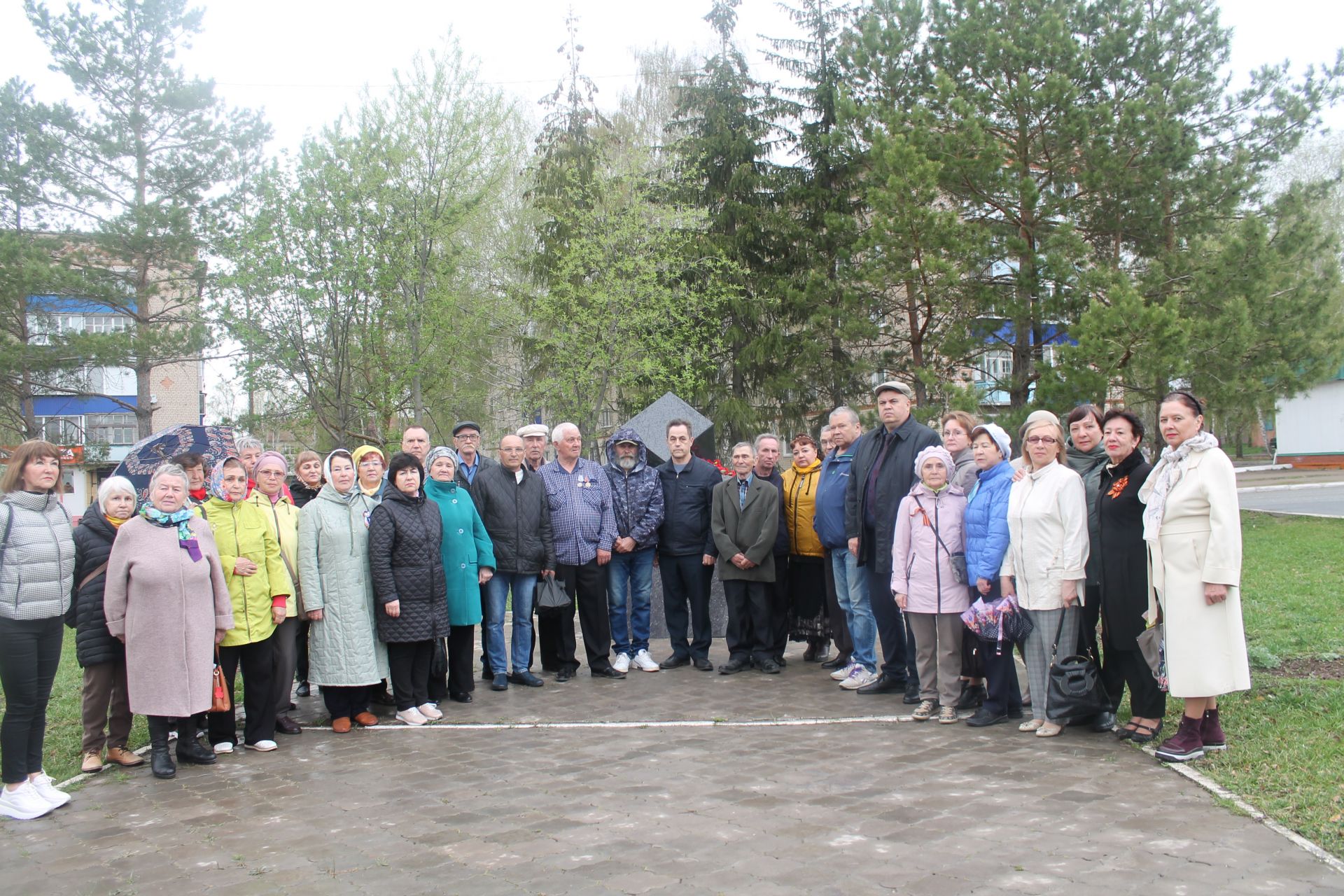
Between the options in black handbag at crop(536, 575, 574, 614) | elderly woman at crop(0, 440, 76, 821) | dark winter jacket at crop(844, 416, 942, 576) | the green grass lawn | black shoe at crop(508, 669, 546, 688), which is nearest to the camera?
the green grass lawn

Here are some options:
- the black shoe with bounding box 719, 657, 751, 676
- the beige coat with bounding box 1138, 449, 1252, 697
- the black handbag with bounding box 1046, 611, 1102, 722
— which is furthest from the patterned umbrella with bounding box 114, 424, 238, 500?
the beige coat with bounding box 1138, 449, 1252, 697

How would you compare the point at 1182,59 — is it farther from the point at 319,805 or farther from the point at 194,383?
the point at 194,383

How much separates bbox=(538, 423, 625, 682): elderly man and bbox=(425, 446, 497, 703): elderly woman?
0.73m

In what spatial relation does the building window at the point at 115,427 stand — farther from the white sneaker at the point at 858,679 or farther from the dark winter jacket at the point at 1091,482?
the dark winter jacket at the point at 1091,482

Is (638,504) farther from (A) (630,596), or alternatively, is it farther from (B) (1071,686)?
(B) (1071,686)

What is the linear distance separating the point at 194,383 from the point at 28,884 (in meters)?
54.5

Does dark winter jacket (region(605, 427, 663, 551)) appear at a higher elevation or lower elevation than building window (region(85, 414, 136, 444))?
lower

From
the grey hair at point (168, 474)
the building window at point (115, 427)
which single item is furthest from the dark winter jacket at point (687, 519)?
the building window at point (115, 427)

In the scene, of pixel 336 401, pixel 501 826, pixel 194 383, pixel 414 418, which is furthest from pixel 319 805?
pixel 194 383

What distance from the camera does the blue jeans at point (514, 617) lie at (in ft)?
25.7

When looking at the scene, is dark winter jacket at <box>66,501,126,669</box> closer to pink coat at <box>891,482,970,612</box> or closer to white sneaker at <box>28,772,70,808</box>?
white sneaker at <box>28,772,70,808</box>

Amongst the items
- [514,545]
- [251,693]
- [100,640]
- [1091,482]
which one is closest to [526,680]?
[514,545]

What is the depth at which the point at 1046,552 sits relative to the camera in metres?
5.80

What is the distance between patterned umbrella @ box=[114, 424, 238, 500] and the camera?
7.26 metres
